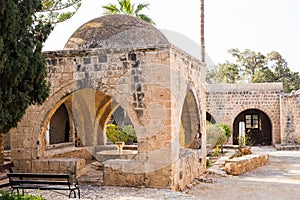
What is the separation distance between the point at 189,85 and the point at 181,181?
239 cm

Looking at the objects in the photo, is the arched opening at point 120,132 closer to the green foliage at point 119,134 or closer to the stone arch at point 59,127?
the green foliage at point 119,134

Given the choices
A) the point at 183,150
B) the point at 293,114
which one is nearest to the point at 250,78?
the point at 293,114

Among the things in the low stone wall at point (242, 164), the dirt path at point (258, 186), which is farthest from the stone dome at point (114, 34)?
the low stone wall at point (242, 164)

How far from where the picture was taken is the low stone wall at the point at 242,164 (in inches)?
436

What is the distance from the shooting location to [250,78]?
33.5m

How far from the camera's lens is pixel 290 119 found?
768 inches

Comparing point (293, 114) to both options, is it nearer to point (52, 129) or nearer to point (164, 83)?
point (52, 129)

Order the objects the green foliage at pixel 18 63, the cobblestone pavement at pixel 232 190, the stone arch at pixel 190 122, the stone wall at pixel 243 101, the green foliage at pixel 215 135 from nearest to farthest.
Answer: the green foliage at pixel 18 63
the cobblestone pavement at pixel 232 190
the stone arch at pixel 190 122
the green foliage at pixel 215 135
the stone wall at pixel 243 101

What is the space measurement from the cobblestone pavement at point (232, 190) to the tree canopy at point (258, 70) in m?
19.5

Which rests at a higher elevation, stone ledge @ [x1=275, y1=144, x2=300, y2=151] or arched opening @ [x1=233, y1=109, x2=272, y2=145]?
arched opening @ [x1=233, y1=109, x2=272, y2=145]

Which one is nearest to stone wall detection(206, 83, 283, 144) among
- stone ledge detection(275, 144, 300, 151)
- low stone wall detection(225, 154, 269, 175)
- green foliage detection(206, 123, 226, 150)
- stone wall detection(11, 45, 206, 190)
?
stone ledge detection(275, 144, 300, 151)

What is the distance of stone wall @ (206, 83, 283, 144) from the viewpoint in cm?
2014

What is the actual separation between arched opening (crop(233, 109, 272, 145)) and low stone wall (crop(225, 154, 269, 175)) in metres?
8.67

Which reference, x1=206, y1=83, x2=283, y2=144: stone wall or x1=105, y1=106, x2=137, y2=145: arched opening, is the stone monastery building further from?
x1=206, y1=83, x2=283, y2=144: stone wall
